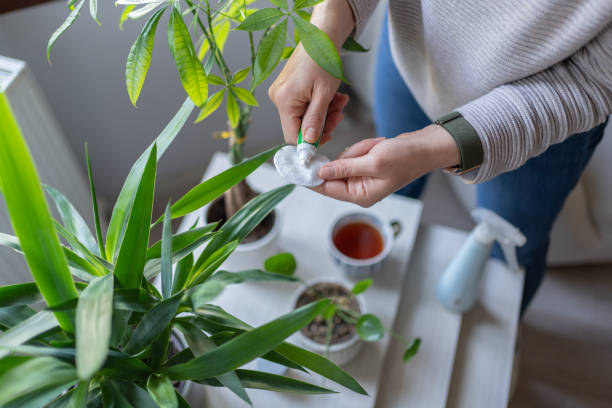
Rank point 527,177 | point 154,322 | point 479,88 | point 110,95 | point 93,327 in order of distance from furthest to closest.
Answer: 1. point 110,95
2. point 527,177
3. point 479,88
4. point 154,322
5. point 93,327

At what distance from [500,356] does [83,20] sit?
1095 mm

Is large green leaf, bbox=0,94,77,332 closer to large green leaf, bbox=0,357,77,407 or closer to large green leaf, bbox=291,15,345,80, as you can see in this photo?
large green leaf, bbox=0,357,77,407

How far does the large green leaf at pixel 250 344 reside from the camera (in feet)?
1.30

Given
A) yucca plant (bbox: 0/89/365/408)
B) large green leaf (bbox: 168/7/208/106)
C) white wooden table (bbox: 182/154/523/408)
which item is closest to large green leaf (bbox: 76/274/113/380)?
yucca plant (bbox: 0/89/365/408)

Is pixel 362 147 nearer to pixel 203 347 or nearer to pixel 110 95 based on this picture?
pixel 203 347

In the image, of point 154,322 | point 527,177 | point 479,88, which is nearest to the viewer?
point 154,322

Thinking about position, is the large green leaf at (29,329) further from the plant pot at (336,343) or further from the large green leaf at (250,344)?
the plant pot at (336,343)

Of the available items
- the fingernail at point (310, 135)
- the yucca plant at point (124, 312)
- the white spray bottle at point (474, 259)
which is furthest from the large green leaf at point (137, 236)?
the white spray bottle at point (474, 259)

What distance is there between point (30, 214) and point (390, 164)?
372 mm

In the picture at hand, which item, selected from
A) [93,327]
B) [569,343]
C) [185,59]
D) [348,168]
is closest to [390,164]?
[348,168]

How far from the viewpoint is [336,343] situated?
0.71m

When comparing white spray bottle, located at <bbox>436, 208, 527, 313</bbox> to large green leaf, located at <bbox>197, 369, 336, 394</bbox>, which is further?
white spray bottle, located at <bbox>436, 208, 527, 313</bbox>

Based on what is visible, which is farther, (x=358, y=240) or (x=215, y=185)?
(x=358, y=240)

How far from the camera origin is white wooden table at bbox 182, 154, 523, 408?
0.74 metres
